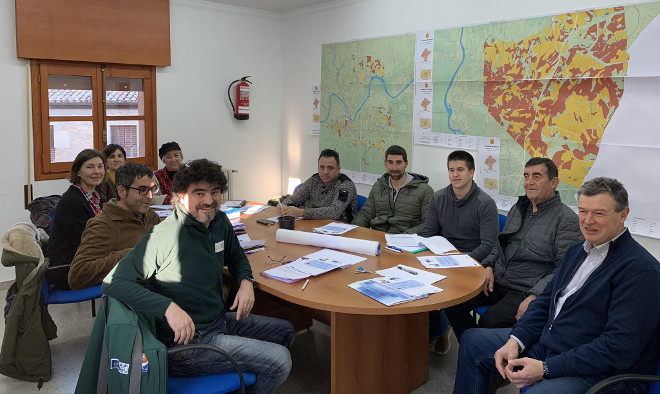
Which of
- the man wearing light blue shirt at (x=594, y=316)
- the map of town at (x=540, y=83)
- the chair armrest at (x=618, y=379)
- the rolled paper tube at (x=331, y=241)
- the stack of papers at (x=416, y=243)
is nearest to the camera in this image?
the chair armrest at (x=618, y=379)

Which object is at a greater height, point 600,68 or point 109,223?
point 600,68

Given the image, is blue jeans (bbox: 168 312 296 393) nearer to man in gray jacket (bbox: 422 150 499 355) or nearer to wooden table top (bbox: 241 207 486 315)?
wooden table top (bbox: 241 207 486 315)

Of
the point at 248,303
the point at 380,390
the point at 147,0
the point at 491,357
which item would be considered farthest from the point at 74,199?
the point at 147,0

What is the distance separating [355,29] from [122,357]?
442cm

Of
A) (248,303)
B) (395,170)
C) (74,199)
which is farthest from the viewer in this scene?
(395,170)

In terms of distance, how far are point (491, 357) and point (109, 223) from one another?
2.05 meters

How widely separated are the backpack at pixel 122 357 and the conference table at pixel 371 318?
66 centimetres

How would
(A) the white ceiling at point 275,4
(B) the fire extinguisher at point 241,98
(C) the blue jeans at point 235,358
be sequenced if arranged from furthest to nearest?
(B) the fire extinguisher at point 241,98, (A) the white ceiling at point 275,4, (C) the blue jeans at point 235,358

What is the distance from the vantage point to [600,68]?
3.58m

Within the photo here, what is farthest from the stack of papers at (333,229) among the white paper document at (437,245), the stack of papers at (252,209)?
the stack of papers at (252,209)

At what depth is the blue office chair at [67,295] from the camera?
312 cm

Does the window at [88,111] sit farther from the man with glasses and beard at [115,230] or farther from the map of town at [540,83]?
the map of town at [540,83]

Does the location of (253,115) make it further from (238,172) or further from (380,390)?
(380,390)

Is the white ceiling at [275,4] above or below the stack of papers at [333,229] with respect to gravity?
above
